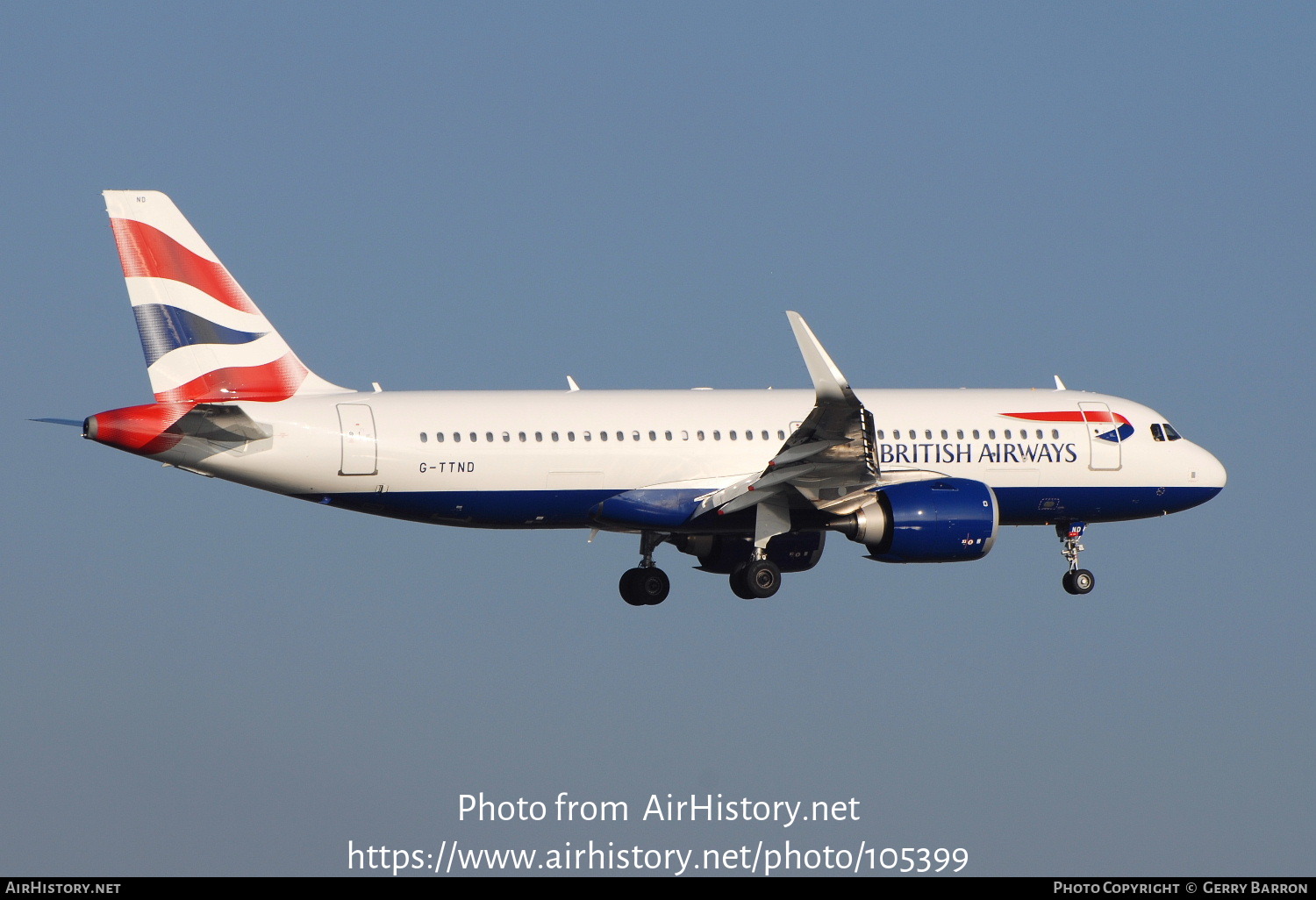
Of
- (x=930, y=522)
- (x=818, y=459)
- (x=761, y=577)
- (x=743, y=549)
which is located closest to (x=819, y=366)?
(x=818, y=459)

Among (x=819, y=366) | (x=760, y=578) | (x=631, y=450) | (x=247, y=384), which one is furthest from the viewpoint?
(x=760, y=578)

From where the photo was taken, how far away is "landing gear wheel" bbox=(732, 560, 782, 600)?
133 feet

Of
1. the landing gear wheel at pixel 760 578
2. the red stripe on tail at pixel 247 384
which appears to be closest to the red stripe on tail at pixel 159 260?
the red stripe on tail at pixel 247 384

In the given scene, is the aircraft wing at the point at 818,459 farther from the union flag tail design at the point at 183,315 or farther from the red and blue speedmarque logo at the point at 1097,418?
the union flag tail design at the point at 183,315

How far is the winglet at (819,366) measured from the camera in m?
34.5

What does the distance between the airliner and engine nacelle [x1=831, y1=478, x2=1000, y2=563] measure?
0.04 metres

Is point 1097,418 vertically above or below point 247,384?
above

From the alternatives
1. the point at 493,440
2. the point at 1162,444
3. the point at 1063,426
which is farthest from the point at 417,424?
the point at 1162,444

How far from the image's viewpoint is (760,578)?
4053 centimetres

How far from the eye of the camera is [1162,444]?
146 ft

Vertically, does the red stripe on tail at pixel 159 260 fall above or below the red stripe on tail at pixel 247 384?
above

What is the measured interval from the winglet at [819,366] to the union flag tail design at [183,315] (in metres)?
10.9

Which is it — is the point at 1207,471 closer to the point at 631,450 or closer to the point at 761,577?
the point at 761,577

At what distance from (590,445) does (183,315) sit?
8.97m
